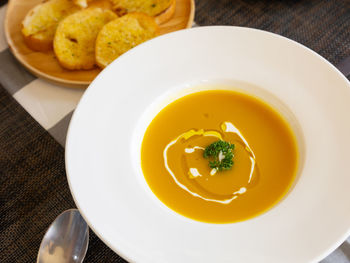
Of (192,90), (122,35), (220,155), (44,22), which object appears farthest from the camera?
(44,22)

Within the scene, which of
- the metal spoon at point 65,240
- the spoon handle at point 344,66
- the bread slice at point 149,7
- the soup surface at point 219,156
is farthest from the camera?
the bread slice at point 149,7

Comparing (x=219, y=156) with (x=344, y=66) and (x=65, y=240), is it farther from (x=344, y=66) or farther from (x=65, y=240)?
(x=344, y=66)

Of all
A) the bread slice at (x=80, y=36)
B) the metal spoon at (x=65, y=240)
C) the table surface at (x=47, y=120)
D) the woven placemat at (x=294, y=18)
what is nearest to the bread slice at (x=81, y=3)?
the bread slice at (x=80, y=36)

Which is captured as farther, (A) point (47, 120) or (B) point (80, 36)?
(B) point (80, 36)

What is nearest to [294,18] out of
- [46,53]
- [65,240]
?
[46,53]

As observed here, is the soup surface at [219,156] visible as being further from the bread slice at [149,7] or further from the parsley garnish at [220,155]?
the bread slice at [149,7]

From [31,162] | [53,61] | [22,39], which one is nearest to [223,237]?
[31,162]
